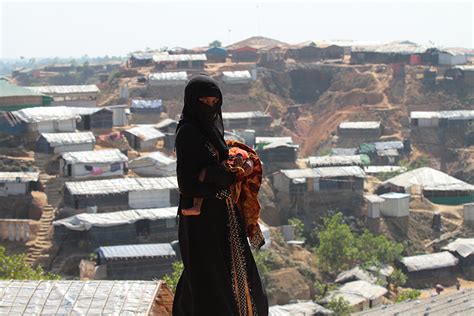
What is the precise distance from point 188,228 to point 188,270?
0.60 feet

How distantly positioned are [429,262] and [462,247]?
1.69 metres

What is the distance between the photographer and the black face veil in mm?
3924

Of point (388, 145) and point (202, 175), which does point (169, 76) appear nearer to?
point (388, 145)

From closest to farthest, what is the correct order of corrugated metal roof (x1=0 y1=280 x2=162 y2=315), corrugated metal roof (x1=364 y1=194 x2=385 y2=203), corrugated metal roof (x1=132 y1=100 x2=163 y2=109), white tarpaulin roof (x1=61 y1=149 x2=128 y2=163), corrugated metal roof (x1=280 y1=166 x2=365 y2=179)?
corrugated metal roof (x1=0 y1=280 x2=162 y2=315) < white tarpaulin roof (x1=61 y1=149 x2=128 y2=163) < corrugated metal roof (x1=364 y1=194 x2=385 y2=203) < corrugated metal roof (x1=280 y1=166 x2=365 y2=179) < corrugated metal roof (x1=132 y1=100 x2=163 y2=109)

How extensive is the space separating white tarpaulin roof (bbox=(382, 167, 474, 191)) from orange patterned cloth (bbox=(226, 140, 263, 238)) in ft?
94.7

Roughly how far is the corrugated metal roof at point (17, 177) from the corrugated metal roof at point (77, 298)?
69.6 ft

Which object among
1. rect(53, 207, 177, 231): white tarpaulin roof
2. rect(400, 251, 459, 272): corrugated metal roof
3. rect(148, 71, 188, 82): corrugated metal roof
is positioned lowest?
rect(400, 251, 459, 272): corrugated metal roof

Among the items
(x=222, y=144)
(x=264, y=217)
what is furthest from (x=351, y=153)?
(x=222, y=144)

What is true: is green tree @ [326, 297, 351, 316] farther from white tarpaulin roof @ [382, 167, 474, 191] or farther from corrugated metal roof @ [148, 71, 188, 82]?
corrugated metal roof @ [148, 71, 188, 82]

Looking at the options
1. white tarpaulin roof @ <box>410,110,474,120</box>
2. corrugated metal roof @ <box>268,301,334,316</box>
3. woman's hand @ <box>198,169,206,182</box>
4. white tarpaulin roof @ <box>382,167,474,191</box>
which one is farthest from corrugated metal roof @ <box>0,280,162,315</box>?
white tarpaulin roof @ <box>410,110,474,120</box>

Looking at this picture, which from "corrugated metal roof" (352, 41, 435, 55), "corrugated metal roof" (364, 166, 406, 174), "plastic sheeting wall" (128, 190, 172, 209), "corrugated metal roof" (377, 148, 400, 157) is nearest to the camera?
"plastic sheeting wall" (128, 190, 172, 209)

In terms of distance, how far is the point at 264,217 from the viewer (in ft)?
100

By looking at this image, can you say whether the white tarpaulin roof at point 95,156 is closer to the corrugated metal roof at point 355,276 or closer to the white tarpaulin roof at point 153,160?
the white tarpaulin roof at point 153,160

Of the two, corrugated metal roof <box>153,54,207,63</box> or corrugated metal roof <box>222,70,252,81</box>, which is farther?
corrugated metal roof <box>153,54,207,63</box>
